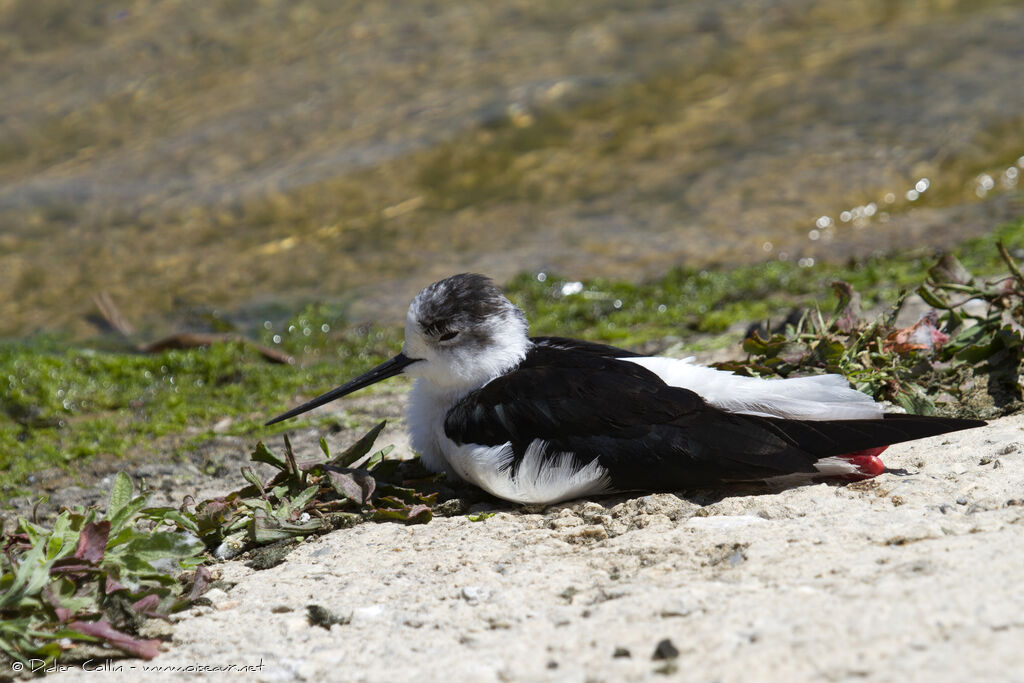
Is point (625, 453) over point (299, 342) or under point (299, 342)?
over

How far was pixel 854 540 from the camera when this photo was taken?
2916 mm

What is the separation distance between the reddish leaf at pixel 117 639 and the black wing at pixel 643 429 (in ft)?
4.44

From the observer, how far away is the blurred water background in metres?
8.12

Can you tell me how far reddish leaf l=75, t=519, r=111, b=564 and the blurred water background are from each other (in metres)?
4.55

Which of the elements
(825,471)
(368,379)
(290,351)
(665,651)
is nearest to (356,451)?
(368,379)

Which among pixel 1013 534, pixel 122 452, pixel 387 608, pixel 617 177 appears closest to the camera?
pixel 1013 534

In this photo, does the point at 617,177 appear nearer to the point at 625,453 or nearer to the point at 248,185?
the point at 248,185

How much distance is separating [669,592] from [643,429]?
36.5 inches

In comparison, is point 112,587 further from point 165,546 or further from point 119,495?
point 119,495

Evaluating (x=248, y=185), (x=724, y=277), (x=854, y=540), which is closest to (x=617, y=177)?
(x=724, y=277)

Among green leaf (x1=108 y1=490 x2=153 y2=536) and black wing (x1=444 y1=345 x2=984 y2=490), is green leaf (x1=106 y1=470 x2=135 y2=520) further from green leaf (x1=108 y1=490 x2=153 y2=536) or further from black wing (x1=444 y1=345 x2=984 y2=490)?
black wing (x1=444 y1=345 x2=984 y2=490)

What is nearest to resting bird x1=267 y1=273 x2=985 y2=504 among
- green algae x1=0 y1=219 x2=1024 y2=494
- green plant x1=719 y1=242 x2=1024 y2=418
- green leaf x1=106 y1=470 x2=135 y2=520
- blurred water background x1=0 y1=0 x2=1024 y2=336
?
green plant x1=719 y1=242 x2=1024 y2=418

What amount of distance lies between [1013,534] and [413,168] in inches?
296

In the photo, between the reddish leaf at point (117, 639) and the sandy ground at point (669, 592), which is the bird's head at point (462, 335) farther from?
the reddish leaf at point (117, 639)
